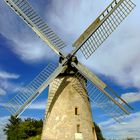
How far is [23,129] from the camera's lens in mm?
55281

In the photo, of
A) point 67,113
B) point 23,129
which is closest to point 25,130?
point 23,129

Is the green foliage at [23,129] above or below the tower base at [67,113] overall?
above

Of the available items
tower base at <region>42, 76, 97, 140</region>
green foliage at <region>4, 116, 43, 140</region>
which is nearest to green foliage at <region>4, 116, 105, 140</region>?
green foliage at <region>4, 116, 43, 140</region>

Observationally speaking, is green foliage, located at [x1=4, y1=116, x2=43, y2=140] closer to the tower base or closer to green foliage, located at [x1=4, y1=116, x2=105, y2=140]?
green foliage, located at [x1=4, y1=116, x2=105, y2=140]

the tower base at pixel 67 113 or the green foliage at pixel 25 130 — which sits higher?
the green foliage at pixel 25 130

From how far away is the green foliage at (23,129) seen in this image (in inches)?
2158

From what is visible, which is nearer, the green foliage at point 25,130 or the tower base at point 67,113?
the tower base at point 67,113

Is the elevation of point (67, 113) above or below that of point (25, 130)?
below

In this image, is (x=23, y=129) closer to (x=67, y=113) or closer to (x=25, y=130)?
(x=25, y=130)

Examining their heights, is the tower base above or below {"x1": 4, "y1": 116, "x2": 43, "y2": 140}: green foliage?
below

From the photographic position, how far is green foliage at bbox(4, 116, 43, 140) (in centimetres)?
5481

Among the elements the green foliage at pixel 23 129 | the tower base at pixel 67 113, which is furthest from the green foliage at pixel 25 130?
the tower base at pixel 67 113

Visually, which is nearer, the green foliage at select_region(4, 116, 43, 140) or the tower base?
the tower base

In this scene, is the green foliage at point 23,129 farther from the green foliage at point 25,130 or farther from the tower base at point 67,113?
the tower base at point 67,113
